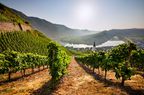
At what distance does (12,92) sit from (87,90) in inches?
743

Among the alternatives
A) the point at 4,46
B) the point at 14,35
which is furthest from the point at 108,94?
the point at 14,35

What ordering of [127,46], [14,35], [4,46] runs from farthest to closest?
[14,35] < [4,46] < [127,46]

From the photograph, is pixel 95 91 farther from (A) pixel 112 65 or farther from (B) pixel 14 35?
(B) pixel 14 35

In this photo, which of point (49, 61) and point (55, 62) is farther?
point (49, 61)

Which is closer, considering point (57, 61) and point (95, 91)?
point (95, 91)

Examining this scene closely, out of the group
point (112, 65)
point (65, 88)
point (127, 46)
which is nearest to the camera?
point (65, 88)

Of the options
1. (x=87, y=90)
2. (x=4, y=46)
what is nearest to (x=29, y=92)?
(x=87, y=90)

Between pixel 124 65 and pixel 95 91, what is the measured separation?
12.3 m

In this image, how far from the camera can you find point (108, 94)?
147 feet

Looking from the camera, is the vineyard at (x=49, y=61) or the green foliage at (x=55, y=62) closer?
the green foliage at (x=55, y=62)

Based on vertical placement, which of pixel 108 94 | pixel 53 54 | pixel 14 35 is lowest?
pixel 108 94

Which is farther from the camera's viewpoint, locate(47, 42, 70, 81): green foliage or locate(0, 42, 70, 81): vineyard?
locate(0, 42, 70, 81): vineyard

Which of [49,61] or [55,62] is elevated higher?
[49,61]

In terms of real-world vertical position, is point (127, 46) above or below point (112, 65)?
above
